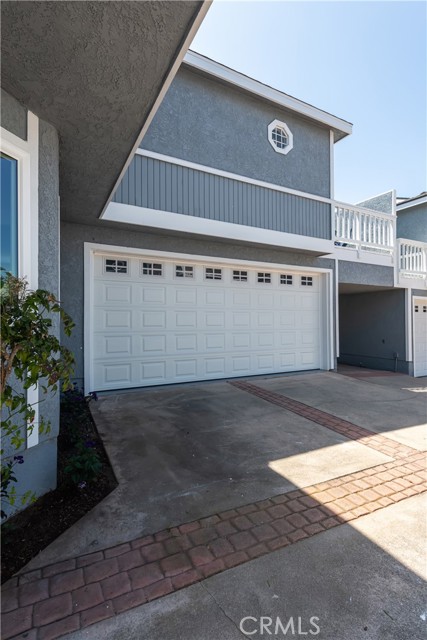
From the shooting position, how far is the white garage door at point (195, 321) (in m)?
6.05

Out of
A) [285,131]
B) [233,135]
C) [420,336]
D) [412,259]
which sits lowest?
[420,336]

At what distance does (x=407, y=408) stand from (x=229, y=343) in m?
3.60

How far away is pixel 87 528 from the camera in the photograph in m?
2.32

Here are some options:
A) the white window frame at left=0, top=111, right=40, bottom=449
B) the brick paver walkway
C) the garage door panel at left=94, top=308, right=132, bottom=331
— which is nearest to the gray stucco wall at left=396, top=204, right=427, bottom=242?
the garage door panel at left=94, top=308, right=132, bottom=331

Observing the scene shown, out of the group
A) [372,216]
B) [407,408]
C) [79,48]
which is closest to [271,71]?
[372,216]

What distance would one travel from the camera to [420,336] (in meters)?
10.8

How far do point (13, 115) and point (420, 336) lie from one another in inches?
476

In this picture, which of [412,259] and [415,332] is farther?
[415,332]

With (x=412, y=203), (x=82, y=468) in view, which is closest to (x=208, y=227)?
(x=82, y=468)

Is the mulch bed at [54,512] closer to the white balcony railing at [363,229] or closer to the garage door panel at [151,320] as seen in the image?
the garage door panel at [151,320]

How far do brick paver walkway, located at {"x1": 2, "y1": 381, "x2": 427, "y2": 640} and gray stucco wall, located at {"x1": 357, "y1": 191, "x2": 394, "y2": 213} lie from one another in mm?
8972

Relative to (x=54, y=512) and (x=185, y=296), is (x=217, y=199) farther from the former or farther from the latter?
(x=54, y=512)

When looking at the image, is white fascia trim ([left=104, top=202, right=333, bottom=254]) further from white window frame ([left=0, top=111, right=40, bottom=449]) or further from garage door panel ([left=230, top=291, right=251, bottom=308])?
white window frame ([left=0, top=111, right=40, bottom=449])

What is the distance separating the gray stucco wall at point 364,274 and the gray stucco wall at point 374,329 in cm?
107
